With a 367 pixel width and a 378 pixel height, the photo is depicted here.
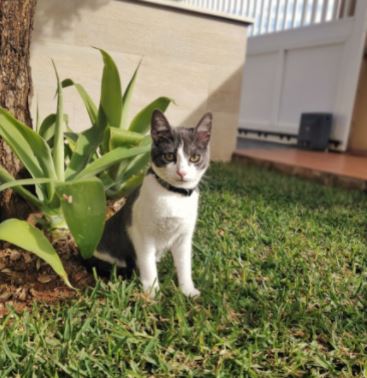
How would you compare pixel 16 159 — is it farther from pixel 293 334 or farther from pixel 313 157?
pixel 313 157

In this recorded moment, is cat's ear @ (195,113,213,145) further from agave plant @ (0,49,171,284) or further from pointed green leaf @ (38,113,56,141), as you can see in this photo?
pointed green leaf @ (38,113,56,141)

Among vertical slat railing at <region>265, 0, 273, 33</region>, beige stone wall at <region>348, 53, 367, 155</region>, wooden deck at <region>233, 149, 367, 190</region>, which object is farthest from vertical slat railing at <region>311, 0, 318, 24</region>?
wooden deck at <region>233, 149, 367, 190</region>

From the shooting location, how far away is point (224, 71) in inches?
143

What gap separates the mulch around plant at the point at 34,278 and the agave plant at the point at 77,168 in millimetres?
138

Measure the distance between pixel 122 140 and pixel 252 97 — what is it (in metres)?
5.01

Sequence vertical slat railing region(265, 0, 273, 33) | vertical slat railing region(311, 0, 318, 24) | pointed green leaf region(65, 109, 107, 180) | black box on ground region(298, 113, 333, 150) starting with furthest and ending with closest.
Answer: vertical slat railing region(265, 0, 273, 33) → vertical slat railing region(311, 0, 318, 24) → black box on ground region(298, 113, 333, 150) → pointed green leaf region(65, 109, 107, 180)

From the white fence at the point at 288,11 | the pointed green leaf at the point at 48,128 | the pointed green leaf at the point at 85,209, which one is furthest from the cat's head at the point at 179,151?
the white fence at the point at 288,11

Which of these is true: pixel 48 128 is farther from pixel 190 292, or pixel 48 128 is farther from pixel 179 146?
pixel 190 292

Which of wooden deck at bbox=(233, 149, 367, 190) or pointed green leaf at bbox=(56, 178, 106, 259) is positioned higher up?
pointed green leaf at bbox=(56, 178, 106, 259)

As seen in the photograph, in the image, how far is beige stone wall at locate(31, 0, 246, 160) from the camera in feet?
9.72

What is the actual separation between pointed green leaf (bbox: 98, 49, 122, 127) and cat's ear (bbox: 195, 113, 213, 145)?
0.57 meters

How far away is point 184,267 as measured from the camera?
130 centimetres

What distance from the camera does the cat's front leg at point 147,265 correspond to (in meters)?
1.21

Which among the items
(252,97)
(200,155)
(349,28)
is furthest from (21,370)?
(252,97)
